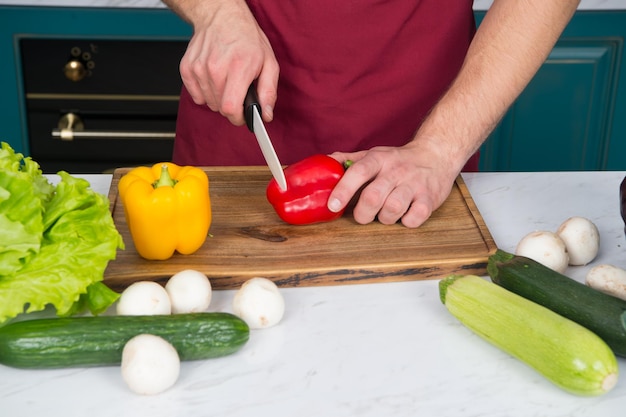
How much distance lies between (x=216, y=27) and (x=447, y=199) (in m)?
0.53

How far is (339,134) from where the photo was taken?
70.4 inches

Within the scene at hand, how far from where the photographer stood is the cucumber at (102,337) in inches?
41.7

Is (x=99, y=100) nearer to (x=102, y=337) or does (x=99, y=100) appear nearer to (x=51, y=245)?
(x=51, y=245)

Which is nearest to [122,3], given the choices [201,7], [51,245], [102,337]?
[201,7]

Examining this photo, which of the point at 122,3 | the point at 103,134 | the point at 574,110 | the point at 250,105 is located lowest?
the point at 103,134

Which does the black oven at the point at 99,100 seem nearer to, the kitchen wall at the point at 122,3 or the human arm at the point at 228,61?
the kitchen wall at the point at 122,3

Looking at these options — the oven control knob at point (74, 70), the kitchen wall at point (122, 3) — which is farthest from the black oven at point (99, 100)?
the kitchen wall at point (122, 3)

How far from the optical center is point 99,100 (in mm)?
2516

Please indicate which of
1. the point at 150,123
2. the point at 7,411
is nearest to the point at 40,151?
the point at 150,123

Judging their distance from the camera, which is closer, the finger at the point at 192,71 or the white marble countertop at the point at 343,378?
the white marble countertop at the point at 343,378

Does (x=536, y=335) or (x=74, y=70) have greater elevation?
(x=536, y=335)

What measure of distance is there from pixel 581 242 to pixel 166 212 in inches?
25.7

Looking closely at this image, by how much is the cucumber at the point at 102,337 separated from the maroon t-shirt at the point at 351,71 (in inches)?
30.0

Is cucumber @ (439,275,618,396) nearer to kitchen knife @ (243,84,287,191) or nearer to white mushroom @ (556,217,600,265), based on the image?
white mushroom @ (556,217,600,265)
